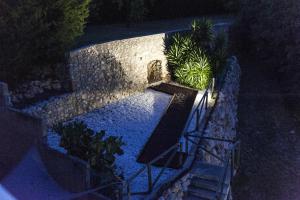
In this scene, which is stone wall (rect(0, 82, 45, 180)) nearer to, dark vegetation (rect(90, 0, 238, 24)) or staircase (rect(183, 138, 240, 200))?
staircase (rect(183, 138, 240, 200))

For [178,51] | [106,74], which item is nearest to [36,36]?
[106,74]

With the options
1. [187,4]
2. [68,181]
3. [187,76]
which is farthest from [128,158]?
[187,4]

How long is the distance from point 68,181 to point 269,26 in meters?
12.5

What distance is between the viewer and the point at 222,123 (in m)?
12.4

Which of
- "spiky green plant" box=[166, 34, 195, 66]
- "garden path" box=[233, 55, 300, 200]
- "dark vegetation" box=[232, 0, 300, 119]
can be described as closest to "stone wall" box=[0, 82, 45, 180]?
"garden path" box=[233, 55, 300, 200]

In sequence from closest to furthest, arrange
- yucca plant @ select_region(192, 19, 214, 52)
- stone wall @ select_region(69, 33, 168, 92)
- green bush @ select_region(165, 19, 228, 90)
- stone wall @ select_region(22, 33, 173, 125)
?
1. stone wall @ select_region(22, 33, 173, 125)
2. stone wall @ select_region(69, 33, 168, 92)
3. green bush @ select_region(165, 19, 228, 90)
4. yucca plant @ select_region(192, 19, 214, 52)

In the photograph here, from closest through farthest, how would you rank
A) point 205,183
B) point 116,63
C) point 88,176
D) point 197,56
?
point 88,176
point 205,183
point 116,63
point 197,56

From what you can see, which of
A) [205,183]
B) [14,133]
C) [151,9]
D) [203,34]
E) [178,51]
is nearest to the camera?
[14,133]

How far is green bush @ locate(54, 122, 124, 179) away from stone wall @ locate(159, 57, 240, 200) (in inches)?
51.1

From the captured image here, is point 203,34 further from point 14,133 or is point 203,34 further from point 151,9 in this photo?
point 14,133

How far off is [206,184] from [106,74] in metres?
5.18

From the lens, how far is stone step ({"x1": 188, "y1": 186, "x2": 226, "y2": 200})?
7809 mm

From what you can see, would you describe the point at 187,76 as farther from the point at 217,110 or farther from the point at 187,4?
the point at 187,4

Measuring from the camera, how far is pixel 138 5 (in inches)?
763
